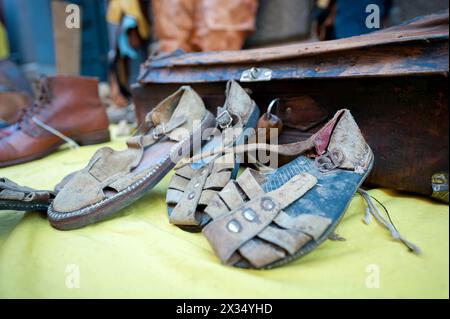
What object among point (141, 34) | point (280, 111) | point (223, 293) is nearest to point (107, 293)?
point (223, 293)

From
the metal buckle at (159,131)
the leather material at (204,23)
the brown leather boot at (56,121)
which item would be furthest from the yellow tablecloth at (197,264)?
the leather material at (204,23)

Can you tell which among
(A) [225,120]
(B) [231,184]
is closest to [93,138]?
(A) [225,120]

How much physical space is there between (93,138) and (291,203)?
1278 millimetres

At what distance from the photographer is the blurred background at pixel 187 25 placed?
175cm

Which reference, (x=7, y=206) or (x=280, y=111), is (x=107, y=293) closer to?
(x=7, y=206)

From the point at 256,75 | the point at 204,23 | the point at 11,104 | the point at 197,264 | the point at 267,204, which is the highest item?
the point at 204,23

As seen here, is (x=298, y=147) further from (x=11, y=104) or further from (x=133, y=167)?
(x=11, y=104)

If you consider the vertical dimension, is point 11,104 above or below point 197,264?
above

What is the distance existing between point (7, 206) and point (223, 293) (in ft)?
1.85

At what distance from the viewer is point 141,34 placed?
2.56 metres

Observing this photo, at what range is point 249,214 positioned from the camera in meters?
0.52

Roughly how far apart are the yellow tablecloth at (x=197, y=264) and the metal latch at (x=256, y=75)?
1.58ft

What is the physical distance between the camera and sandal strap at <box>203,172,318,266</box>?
1.58 feet

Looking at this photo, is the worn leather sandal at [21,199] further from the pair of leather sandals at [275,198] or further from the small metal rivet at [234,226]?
the small metal rivet at [234,226]
